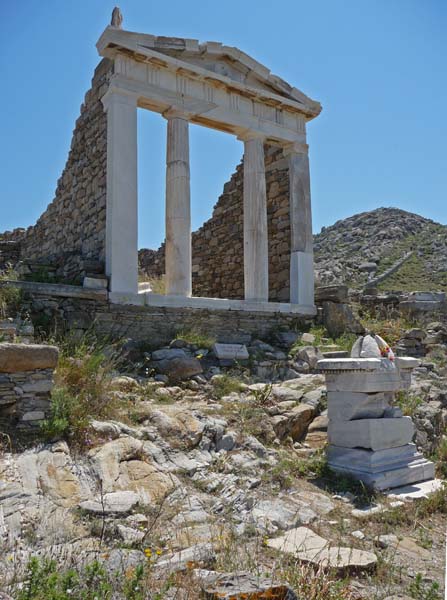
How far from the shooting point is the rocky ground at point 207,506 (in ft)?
9.66

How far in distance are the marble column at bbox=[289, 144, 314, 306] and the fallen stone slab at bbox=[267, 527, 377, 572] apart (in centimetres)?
755

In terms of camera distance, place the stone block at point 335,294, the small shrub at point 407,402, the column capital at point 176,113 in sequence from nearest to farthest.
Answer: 1. the small shrub at point 407,402
2. the column capital at point 176,113
3. the stone block at point 335,294

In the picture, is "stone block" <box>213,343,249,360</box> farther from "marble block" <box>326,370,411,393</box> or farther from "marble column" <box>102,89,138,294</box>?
"marble block" <box>326,370,411,393</box>

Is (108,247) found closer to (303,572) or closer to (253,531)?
(253,531)

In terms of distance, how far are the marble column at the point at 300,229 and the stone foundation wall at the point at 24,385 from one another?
282 inches

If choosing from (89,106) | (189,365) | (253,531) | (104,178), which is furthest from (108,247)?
(253,531)

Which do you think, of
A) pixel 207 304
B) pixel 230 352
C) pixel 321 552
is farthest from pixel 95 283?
pixel 321 552

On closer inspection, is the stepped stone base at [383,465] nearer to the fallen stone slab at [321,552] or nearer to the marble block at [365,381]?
the marble block at [365,381]

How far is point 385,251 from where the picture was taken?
99.0 ft

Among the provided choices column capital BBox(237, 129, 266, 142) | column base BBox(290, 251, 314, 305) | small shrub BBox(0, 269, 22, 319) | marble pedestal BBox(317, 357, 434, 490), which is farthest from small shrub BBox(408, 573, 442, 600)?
column capital BBox(237, 129, 266, 142)

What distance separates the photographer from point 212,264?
1348 centimetres

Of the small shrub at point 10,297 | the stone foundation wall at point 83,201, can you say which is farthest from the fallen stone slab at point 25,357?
the stone foundation wall at point 83,201

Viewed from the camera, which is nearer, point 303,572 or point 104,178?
point 303,572

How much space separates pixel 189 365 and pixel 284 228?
550 cm
